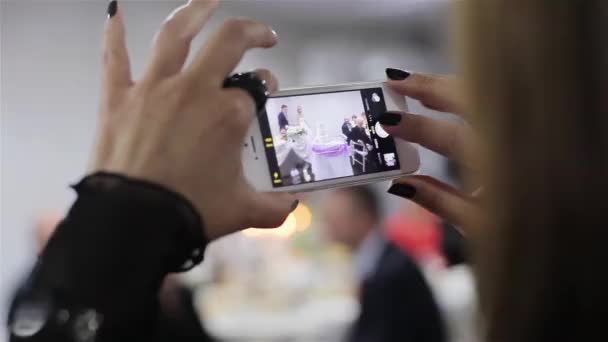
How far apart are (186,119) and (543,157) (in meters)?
0.21

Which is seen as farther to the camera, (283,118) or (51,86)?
(51,86)

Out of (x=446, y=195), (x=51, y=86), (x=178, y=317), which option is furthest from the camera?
(x=51, y=86)

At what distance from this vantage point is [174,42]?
421 mm

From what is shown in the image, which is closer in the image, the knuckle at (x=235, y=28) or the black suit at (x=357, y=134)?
the knuckle at (x=235, y=28)

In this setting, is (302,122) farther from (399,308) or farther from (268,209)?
(399,308)

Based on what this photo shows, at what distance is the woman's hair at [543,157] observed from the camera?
280 millimetres

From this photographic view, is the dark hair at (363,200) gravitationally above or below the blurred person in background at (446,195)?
below

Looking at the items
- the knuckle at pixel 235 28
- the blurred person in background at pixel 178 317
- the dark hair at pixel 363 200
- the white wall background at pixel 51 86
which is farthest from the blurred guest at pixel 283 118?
the white wall background at pixel 51 86

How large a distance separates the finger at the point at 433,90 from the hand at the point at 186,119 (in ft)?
0.65

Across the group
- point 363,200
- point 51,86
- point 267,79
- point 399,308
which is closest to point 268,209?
point 267,79

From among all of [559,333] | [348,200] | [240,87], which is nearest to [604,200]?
[559,333]

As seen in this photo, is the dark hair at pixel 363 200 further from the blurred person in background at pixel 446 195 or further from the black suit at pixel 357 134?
the blurred person in background at pixel 446 195

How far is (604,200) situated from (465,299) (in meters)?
1.98

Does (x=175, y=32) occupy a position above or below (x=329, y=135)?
above
